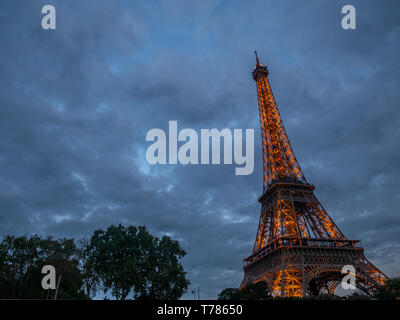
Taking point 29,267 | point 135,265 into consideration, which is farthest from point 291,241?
point 29,267

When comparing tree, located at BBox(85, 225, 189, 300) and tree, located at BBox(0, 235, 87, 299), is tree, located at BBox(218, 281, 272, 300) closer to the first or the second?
tree, located at BBox(85, 225, 189, 300)

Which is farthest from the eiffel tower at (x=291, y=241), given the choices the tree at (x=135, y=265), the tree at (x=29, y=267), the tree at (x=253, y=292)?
the tree at (x=29, y=267)

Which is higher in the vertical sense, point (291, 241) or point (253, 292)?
point (291, 241)

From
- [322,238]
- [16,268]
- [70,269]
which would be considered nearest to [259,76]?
[322,238]

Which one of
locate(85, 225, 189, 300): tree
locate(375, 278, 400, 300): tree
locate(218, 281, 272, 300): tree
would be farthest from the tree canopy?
locate(375, 278, 400, 300): tree

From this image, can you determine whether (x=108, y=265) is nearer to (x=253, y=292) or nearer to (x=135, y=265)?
(x=135, y=265)

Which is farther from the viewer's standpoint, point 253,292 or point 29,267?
point 253,292

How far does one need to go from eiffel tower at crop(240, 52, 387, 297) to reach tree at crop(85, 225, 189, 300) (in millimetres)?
14044

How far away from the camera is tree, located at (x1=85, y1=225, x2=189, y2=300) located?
113ft

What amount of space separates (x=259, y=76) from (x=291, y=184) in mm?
29144

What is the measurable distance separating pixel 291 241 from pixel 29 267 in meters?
37.6

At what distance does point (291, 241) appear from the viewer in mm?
42625

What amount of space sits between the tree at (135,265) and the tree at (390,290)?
2439cm
